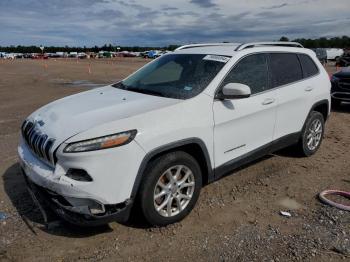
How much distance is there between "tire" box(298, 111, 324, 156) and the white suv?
0.28 metres

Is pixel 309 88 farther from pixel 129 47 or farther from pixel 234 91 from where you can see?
pixel 129 47

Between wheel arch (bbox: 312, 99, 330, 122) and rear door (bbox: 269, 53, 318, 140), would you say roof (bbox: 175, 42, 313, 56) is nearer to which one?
rear door (bbox: 269, 53, 318, 140)

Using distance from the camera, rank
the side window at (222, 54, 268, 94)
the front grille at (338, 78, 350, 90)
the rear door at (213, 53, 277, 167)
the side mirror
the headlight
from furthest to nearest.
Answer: the front grille at (338, 78, 350, 90), the side window at (222, 54, 268, 94), the rear door at (213, 53, 277, 167), the side mirror, the headlight

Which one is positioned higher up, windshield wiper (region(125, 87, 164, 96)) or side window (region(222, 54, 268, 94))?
side window (region(222, 54, 268, 94))

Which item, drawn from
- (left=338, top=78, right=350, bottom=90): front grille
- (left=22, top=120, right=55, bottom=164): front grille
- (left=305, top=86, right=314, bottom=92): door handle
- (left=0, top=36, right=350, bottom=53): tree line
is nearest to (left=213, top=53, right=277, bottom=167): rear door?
(left=305, top=86, right=314, bottom=92): door handle

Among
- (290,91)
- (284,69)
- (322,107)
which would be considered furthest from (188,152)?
(322,107)

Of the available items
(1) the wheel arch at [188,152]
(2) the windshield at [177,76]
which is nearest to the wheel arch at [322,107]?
(2) the windshield at [177,76]

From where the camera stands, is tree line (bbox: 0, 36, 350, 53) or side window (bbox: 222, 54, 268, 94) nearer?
side window (bbox: 222, 54, 268, 94)

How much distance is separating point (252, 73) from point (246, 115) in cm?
62

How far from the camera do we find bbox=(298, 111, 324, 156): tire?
5723mm

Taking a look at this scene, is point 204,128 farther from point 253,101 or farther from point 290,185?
point 290,185

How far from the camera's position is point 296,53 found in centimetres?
564

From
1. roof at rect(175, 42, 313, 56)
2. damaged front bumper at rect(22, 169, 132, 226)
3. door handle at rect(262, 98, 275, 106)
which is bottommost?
damaged front bumper at rect(22, 169, 132, 226)

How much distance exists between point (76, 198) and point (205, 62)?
7.47 ft
